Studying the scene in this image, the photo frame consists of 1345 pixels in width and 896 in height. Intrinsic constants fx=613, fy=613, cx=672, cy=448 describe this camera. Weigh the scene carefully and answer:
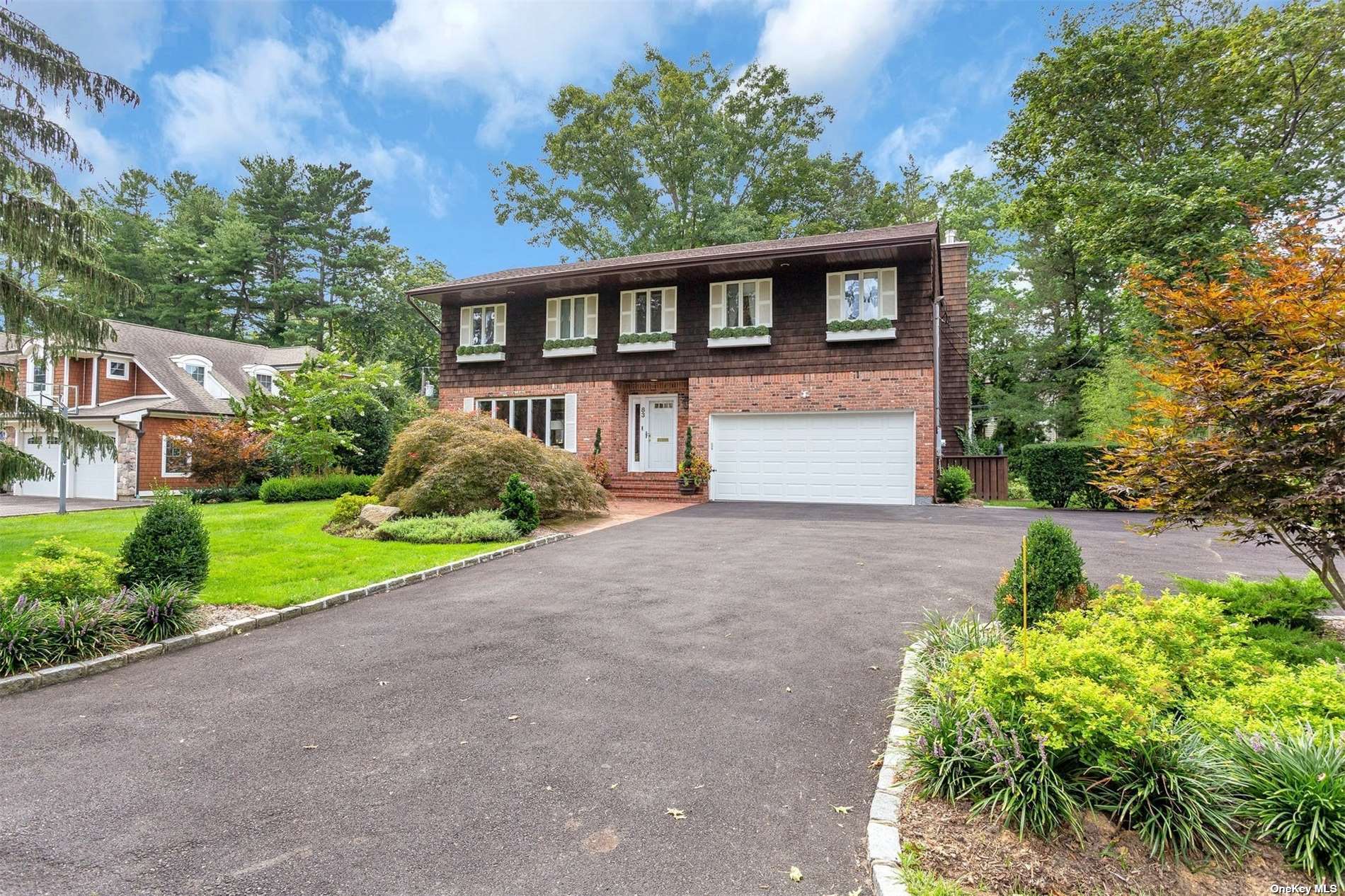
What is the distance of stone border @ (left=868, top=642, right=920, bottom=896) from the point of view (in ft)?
6.83

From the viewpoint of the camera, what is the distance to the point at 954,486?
559 inches

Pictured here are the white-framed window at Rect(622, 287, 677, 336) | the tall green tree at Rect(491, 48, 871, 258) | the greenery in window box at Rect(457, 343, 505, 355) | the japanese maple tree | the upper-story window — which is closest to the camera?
the japanese maple tree

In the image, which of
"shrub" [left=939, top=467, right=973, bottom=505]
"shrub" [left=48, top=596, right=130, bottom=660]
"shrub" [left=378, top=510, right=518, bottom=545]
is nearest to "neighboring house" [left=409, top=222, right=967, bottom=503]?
"shrub" [left=939, top=467, right=973, bottom=505]

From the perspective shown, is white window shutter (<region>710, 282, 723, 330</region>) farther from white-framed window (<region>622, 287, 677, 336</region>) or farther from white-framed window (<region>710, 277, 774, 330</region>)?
white-framed window (<region>622, 287, 677, 336</region>)

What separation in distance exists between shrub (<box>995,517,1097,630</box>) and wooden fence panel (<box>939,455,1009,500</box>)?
11826 mm

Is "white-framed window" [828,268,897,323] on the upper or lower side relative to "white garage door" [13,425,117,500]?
upper

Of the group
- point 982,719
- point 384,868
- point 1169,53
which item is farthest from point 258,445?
point 1169,53

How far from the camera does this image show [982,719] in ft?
8.78

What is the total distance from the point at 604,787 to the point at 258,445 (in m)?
19.4

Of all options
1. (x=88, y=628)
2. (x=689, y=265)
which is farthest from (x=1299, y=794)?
(x=689, y=265)

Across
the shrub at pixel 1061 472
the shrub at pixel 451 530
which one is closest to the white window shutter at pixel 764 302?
the shrub at pixel 1061 472

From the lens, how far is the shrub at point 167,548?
5.36 meters

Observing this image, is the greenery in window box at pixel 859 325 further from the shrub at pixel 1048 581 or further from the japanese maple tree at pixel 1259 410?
the shrub at pixel 1048 581

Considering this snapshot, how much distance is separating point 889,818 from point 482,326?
18.1 metres
